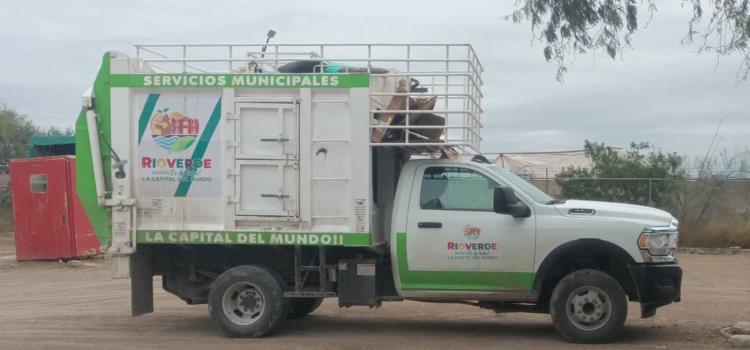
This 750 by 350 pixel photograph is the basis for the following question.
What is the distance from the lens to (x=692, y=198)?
2352 cm

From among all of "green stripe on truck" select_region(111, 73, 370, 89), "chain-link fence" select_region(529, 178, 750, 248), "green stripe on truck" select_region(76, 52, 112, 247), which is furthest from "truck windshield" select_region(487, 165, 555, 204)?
"chain-link fence" select_region(529, 178, 750, 248)

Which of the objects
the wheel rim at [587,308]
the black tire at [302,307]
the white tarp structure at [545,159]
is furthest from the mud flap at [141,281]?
the white tarp structure at [545,159]

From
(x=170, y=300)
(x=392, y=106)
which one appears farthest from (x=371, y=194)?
(x=170, y=300)

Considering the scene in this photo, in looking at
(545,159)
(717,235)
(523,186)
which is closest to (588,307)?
(523,186)

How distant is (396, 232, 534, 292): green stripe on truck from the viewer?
9836 mm

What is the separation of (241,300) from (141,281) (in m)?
1.22

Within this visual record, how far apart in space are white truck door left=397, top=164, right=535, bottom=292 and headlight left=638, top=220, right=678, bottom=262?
118 centimetres

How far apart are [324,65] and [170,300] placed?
213 inches

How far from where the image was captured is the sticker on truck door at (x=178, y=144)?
33.3ft

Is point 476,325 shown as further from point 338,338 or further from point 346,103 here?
point 346,103

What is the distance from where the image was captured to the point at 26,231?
807 inches

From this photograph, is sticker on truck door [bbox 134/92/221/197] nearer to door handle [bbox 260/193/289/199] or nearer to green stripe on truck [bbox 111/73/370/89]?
green stripe on truck [bbox 111/73/370/89]

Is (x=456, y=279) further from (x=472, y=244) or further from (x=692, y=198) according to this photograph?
(x=692, y=198)

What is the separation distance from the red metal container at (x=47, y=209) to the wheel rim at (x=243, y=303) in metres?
11.0
